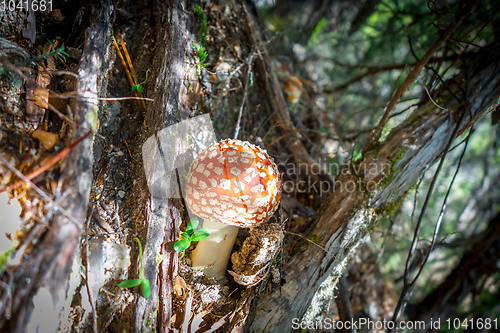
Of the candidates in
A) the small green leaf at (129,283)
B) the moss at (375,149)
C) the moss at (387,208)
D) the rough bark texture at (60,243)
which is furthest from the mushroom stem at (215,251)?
the moss at (375,149)

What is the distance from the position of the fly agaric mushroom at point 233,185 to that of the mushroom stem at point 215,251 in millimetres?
198

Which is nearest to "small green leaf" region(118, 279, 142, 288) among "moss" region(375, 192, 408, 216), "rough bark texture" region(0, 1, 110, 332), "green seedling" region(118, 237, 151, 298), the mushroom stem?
"green seedling" region(118, 237, 151, 298)

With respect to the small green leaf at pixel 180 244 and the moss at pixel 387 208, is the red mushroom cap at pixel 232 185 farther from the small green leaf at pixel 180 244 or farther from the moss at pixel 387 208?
the moss at pixel 387 208

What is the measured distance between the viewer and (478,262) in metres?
3.90

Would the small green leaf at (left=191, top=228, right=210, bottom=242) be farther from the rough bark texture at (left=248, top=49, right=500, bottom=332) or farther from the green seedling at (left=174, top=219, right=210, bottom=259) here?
the rough bark texture at (left=248, top=49, right=500, bottom=332)

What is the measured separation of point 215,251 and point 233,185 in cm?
75

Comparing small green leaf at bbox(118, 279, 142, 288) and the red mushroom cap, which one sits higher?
the red mushroom cap

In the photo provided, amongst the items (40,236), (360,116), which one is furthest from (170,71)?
(360,116)

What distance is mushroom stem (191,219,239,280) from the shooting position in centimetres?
217

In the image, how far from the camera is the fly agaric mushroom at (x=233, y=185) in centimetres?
186

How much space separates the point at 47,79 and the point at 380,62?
509 cm

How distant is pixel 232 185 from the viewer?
1854 millimetres

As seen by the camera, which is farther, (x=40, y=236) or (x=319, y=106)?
(x=319, y=106)

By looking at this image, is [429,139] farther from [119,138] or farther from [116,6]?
[116,6]
